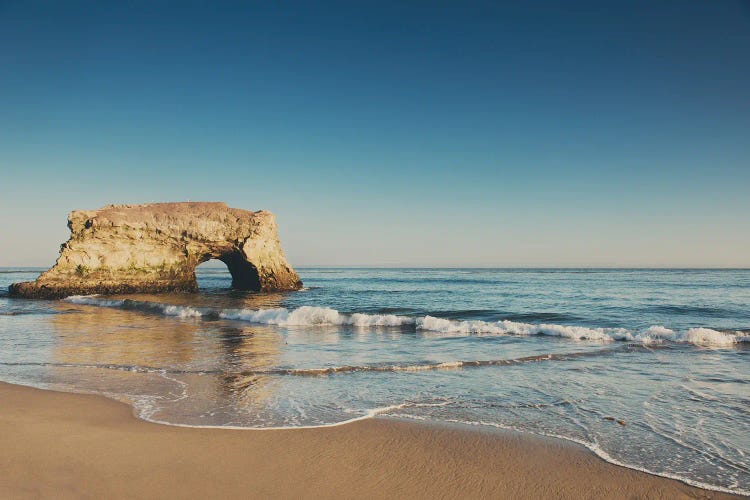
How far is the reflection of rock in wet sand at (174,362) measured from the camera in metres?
6.61

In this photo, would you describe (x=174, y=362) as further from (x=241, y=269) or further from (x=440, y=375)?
(x=241, y=269)

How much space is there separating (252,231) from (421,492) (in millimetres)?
30851

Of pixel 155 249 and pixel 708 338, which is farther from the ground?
pixel 155 249

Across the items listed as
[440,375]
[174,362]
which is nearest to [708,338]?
[440,375]

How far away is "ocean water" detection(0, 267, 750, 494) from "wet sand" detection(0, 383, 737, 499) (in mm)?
402

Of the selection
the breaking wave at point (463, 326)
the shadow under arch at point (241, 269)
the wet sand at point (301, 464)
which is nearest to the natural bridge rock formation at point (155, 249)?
the shadow under arch at point (241, 269)

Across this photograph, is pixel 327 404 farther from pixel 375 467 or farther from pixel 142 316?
pixel 142 316

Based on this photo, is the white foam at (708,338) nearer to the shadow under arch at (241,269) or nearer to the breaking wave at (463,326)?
the breaking wave at (463,326)

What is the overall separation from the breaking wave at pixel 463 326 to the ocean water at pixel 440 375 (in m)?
0.06

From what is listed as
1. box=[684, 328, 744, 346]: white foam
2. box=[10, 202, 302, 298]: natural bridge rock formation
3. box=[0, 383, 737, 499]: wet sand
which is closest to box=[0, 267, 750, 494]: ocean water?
box=[684, 328, 744, 346]: white foam

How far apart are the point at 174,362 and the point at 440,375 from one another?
5499 millimetres

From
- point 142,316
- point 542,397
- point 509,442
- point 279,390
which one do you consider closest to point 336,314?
point 142,316

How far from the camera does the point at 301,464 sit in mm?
4113

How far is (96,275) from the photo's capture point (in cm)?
3012
